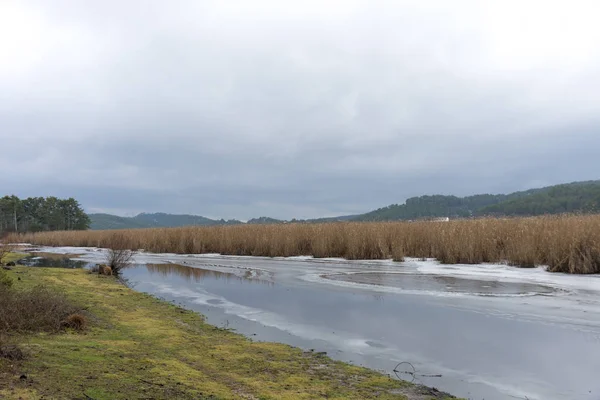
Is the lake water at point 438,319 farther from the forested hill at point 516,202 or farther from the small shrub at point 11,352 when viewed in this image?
the forested hill at point 516,202

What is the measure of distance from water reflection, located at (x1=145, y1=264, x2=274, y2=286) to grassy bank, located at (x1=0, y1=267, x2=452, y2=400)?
650 cm

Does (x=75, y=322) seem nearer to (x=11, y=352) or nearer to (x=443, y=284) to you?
(x=11, y=352)

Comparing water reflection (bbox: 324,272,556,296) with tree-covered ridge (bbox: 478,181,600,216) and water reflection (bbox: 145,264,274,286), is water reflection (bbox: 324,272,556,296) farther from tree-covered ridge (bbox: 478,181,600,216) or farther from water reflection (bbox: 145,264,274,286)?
tree-covered ridge (bbox: 478,181,600,216)

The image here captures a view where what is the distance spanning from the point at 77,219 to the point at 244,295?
292 feet

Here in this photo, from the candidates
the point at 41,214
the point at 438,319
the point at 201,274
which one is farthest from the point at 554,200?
the point at 41,214

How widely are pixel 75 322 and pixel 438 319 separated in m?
5.63

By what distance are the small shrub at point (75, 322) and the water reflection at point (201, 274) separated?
667 cm

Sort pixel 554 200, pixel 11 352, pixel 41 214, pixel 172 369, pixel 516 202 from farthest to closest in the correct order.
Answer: pixel 516 202
pixel 554 200
pixel 41 214
pixel 172 369
pixel 11 352

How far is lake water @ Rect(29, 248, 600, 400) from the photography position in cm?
488

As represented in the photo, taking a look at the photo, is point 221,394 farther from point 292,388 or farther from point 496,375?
point 496,375

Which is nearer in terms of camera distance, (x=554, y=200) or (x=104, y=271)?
(x=104, y=271)

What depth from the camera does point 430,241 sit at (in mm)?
17641

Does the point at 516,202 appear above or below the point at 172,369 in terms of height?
above

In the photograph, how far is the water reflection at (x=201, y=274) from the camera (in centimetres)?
1355
